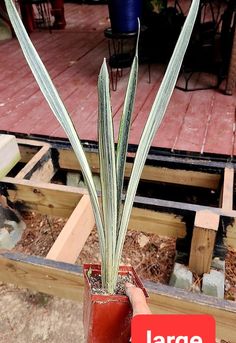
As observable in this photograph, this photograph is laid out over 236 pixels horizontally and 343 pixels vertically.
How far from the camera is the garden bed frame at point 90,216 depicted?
120 cm

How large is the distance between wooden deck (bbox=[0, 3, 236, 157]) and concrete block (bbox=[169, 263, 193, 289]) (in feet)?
2.34

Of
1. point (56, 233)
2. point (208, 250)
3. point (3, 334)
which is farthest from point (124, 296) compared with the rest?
point (56, 233)

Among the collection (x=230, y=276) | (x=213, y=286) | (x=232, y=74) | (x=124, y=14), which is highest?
(x=124, y=14)

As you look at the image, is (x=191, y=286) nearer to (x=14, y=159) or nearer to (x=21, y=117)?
(x=14, y=159)

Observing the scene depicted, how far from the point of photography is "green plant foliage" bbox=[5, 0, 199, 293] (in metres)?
0.70

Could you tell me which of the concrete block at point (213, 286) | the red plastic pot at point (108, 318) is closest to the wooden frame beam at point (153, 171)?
the concrete block at point (213, 286)

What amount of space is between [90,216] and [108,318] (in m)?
0.96

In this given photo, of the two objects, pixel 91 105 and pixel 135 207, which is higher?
pixel 91 105

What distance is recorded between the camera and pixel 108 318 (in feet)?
2.45

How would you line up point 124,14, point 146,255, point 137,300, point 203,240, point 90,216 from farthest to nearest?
1. point 124,14
2. point 146,255
3. point 90,216
4. point 203,240
5. point 137,300

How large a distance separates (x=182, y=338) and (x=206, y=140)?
170cm

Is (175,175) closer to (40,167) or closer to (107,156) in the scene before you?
(40,167)

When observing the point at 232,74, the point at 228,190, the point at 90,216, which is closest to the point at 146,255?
the point at 90,216

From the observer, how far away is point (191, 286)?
1.56m
